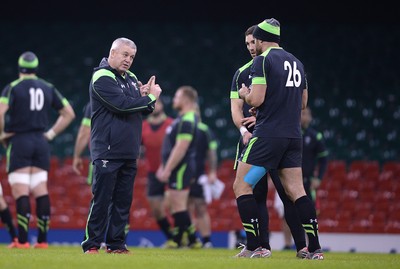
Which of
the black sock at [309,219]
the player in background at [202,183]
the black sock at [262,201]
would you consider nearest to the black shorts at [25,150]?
the player in background at [202,183]

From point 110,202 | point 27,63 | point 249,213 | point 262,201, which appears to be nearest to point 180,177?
point 27,63

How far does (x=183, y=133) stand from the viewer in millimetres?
12766

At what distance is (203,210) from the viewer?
14758 mm

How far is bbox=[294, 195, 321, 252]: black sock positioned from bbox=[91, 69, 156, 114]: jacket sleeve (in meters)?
1.75

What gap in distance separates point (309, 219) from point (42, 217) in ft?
15.0

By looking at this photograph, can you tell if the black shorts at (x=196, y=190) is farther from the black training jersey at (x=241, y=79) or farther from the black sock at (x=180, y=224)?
the black training jersey at (x=241, y=79)

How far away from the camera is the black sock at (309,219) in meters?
8.42

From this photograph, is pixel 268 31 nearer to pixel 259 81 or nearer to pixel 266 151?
pixel 259 81

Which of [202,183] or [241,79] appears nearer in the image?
[241,79]

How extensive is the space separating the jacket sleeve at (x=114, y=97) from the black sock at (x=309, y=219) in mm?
1747

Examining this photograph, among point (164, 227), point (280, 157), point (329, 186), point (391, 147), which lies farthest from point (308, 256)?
point (391, 147)

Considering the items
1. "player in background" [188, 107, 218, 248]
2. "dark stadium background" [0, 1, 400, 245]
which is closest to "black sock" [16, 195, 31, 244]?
"player in background" [188, 107, 218, 248]

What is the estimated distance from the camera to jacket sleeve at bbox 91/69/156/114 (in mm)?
8695

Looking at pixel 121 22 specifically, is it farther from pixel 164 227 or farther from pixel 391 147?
pixel 164 227
